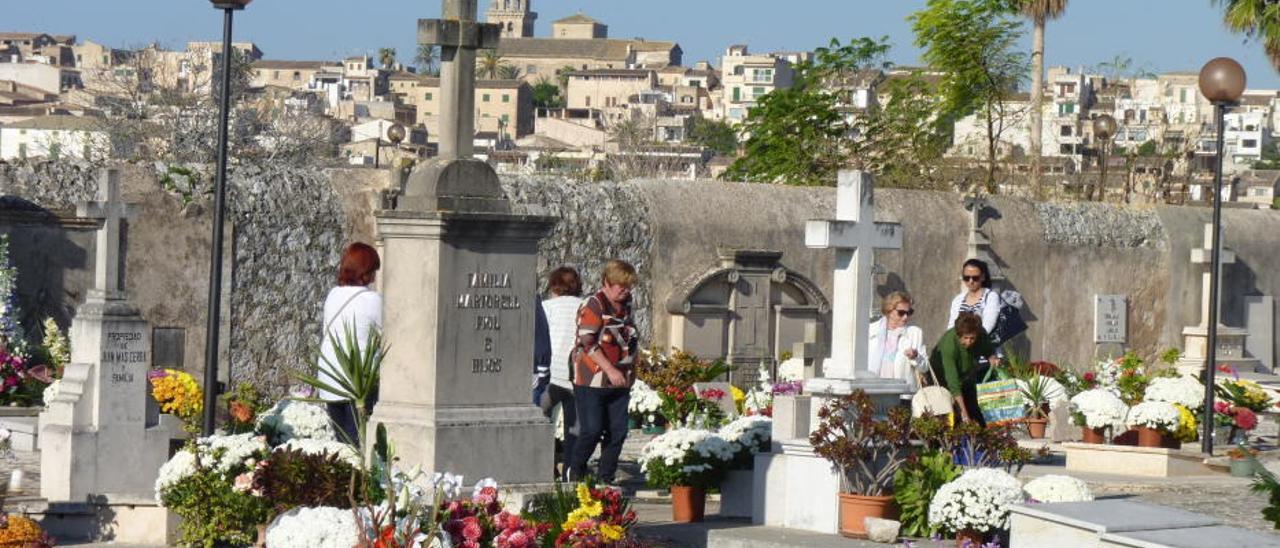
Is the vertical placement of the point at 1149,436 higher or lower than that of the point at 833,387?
lower

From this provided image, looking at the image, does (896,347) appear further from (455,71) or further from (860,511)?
(455,71)

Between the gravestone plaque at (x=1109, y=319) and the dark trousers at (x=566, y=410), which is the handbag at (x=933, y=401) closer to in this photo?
the dark trousers at (x=566, y=410)

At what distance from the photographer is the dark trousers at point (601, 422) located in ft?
41.9

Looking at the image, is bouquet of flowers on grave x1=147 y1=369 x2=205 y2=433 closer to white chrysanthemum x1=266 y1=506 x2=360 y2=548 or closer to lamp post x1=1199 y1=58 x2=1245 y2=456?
white chrysanthemum x1=266 y1=506 x2=360 y2=548

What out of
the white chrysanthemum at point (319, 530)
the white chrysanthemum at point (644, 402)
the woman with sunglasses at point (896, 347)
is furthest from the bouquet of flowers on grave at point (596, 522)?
the white chrysanthemum at point (644, 402)

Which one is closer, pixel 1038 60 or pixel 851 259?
pixel 851 259

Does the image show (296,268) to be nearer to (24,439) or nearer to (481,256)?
(24,439)

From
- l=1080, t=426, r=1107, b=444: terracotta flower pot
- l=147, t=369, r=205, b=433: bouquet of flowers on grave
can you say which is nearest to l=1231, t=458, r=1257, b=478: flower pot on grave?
l=1080, t=426, r=1107, b=444: terracotta flower pot

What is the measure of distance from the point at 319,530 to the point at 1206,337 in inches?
694

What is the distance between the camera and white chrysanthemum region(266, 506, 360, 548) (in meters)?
8.72

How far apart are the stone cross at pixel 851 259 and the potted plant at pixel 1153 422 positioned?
A: 426 cm

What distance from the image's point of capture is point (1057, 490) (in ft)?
36.9

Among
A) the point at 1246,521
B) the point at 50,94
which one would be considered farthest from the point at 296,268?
the point at 50,94

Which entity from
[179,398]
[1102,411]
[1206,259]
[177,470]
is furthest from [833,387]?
[1206,259]
